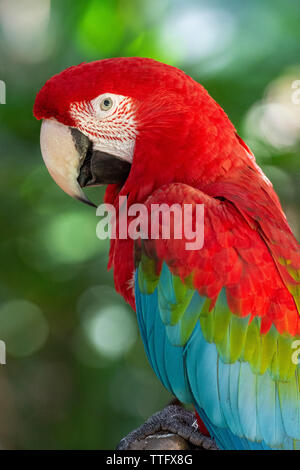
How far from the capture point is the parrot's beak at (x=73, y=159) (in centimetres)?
100

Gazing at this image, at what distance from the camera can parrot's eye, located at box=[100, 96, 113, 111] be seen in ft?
3.21

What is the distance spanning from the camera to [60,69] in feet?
6.38

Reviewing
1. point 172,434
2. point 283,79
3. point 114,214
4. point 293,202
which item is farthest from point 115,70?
point 293,202

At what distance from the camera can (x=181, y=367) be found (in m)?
0.92

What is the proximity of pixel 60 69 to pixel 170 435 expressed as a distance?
145cm

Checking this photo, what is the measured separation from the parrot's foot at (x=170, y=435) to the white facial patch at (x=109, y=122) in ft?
1.86

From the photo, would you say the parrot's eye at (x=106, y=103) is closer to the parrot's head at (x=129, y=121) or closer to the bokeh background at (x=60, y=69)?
the parrot's head at (x=129, y=121)

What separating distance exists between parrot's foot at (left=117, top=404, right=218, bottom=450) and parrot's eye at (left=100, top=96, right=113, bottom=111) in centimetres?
65

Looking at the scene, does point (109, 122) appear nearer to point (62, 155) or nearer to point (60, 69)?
point (62, 155)
